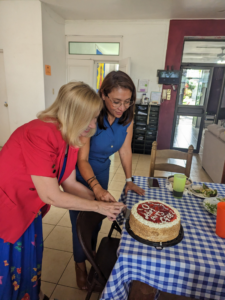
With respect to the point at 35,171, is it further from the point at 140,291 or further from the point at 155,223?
the point at 140,291

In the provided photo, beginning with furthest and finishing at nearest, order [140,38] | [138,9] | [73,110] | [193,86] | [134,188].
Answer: [193,86]
[140,38]
[138,9]
[134,188]
[73,110]

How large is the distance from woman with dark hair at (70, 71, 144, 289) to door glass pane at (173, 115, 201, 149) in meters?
3.83

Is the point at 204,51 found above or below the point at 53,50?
above

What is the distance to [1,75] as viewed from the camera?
4.35m

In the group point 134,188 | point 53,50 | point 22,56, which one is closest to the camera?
point 134,188

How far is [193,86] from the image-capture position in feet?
15.5

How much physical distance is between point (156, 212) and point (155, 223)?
0.36ft

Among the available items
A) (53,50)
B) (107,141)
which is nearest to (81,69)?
(53,50)

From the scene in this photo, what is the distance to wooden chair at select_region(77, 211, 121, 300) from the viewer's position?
3.01 ft

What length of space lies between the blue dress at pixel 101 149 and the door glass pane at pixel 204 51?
4.13 meters

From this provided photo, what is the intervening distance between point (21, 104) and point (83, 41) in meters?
2.10

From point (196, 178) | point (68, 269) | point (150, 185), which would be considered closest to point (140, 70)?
point (196, 178)

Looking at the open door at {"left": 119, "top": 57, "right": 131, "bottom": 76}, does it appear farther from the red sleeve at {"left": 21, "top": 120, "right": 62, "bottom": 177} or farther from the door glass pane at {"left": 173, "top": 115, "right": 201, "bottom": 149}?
the red sleeve at {"left": 21, "top": 120, "right": 62, "bottom": 177}

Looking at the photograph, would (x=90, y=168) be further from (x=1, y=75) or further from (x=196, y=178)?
(x=1, y=75)
